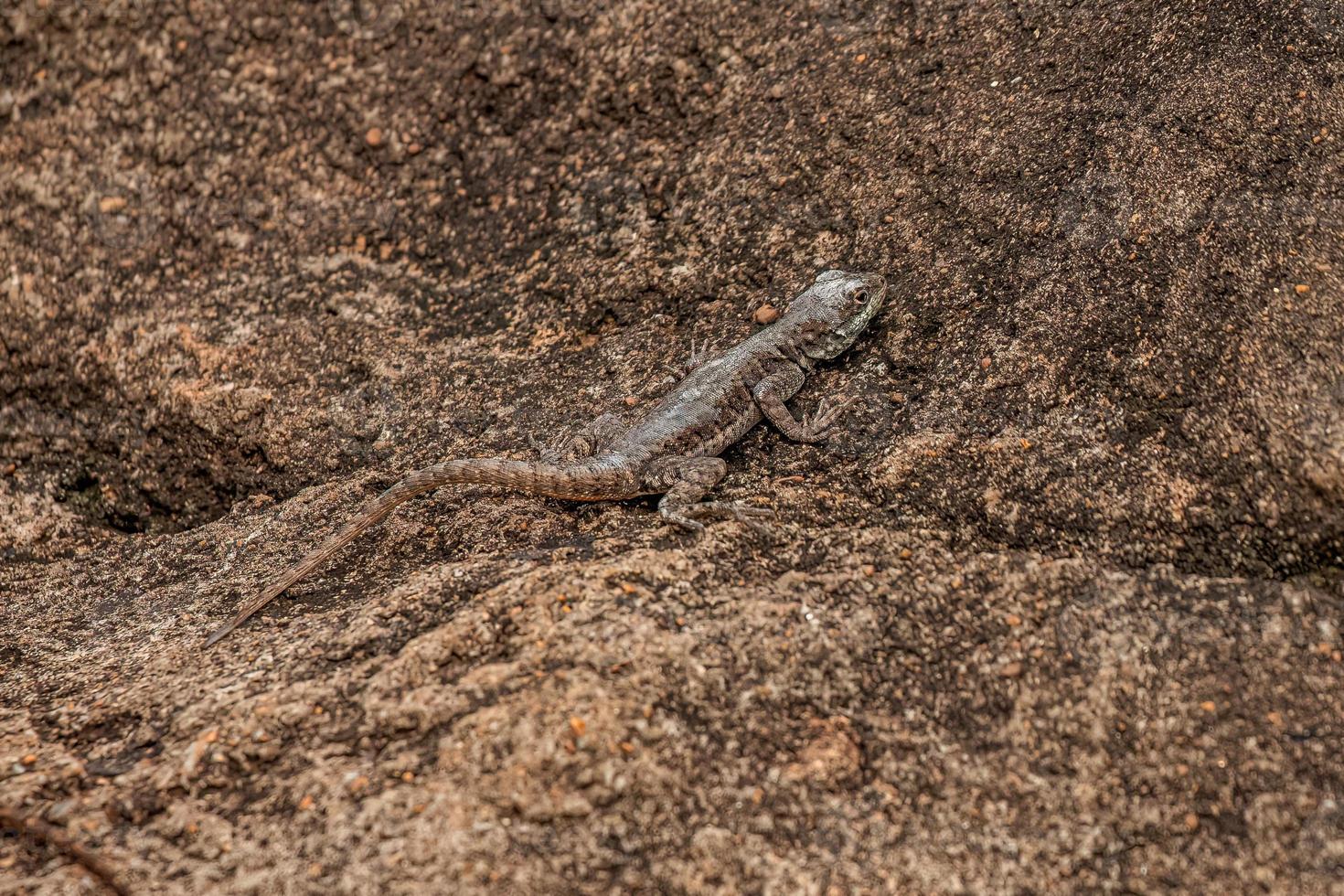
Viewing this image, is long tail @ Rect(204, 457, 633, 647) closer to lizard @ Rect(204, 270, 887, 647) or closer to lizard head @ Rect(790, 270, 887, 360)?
lizard @ Rect(204, 270, 887, 647)

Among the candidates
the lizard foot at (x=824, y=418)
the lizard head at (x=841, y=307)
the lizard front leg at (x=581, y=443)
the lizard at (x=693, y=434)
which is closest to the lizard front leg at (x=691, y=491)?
the lizard at (x=693, y=434)

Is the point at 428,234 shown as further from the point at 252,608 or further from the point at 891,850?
the point at 891,850

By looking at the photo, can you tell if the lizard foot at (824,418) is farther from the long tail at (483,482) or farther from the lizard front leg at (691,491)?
the long tail at (483,482)

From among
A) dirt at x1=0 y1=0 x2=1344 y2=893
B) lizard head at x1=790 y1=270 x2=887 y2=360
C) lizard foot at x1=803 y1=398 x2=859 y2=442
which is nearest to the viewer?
dirt at x1=0 y1=0 x2=1344 y2=893

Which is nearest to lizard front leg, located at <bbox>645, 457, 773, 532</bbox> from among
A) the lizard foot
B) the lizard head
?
the lizard foot

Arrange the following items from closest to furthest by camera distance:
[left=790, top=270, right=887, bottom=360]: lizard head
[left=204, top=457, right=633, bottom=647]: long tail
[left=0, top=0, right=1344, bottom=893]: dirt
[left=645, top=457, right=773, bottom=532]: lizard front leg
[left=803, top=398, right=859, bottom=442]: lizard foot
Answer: [left=0, top=0, right=1344, bottom=893]: dirt < [left=645, top=457, right=773, bottom=532]: lizard front leg < [left=204, top=457, right=633, bottom=647]: long tail < [left=803, top=398, right=859, bottom=442]: lizard foot < [left=790, top=270, right=887, bottom=360]: lizard head
